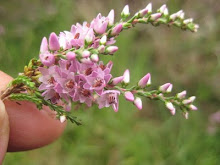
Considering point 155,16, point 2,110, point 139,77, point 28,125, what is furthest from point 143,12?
point 139,77

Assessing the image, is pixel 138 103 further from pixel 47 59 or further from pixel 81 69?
pixel 47 59

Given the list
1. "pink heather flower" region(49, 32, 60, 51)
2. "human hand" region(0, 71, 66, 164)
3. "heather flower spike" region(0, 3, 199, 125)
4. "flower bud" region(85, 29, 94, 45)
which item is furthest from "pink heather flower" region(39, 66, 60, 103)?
"human hand" region(0, 71, 66, 164)

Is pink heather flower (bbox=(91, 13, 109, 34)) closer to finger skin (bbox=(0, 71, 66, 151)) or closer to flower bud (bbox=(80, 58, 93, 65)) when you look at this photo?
flower bud (bbox=(80, 58, 93, 65))

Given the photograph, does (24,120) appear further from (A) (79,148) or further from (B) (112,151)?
(B) (112,151)

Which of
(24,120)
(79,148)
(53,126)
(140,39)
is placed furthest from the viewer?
(140,39)

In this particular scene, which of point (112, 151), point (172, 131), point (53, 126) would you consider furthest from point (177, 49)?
point (53, 126)
